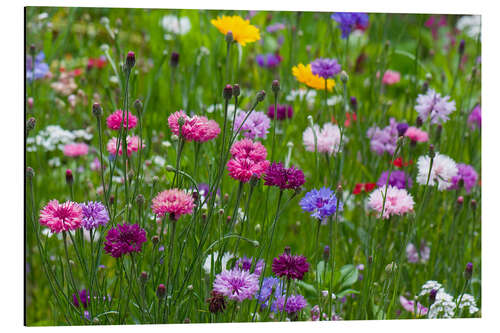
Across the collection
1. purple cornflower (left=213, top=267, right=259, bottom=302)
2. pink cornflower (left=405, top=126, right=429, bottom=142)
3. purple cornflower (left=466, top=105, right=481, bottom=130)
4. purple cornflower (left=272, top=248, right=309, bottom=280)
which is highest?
purple cornflower (left=466, top=105, right=481, bottom=130)

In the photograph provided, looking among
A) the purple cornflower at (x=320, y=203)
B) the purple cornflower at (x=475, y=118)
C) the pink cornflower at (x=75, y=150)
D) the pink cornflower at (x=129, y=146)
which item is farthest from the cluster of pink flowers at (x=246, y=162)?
the purple cornflower at (x=475, y=118)

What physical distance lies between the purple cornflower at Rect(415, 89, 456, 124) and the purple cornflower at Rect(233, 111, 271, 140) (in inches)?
15.6

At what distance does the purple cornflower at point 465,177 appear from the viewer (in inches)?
62.2

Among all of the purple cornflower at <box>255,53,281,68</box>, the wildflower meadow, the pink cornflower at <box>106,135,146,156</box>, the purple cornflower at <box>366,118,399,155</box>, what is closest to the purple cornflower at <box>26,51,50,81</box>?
the wildflower meadow

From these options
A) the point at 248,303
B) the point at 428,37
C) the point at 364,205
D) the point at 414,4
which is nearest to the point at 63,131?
the point at 248,303

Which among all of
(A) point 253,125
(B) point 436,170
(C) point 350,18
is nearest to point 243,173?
(A) point 253,125

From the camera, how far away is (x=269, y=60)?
71.8 inches

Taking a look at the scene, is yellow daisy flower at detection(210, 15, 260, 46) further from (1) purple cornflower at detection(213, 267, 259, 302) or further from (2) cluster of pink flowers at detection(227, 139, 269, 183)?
(1) purple cornflower at detection(213, 267, 259, 302)

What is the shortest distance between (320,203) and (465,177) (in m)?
0.53

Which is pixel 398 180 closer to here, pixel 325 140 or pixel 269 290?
pixel 325 140

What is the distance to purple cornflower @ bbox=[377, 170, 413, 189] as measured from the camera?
1497 mm

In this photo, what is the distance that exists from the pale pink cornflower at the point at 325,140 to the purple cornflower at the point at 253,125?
13 centimetres
